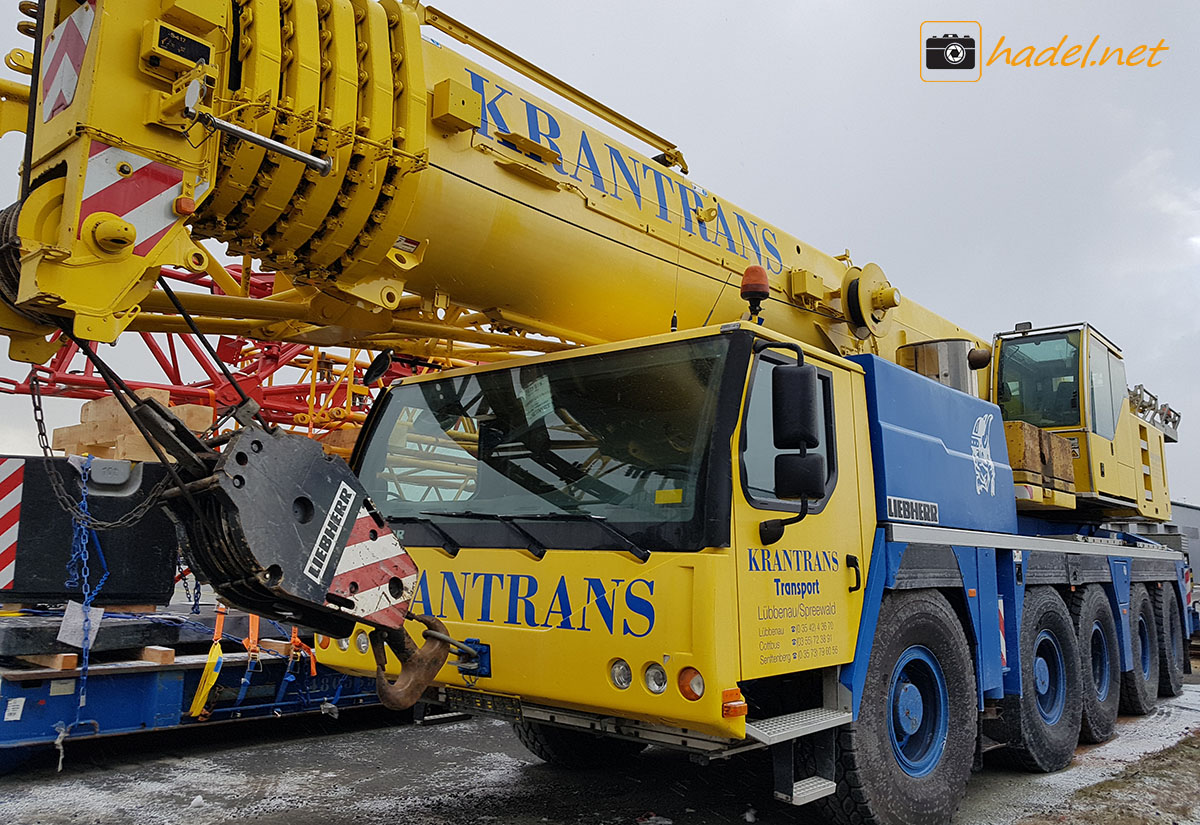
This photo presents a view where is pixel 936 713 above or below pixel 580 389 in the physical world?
below

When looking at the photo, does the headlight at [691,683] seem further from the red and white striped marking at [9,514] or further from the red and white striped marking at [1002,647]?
the red and white striped marking at [9,514]

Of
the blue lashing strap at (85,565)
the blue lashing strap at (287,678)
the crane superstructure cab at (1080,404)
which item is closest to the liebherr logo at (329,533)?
the blue lashing strap at (85,565)

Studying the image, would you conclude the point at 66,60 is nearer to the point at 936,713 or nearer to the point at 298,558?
the point at 298,558

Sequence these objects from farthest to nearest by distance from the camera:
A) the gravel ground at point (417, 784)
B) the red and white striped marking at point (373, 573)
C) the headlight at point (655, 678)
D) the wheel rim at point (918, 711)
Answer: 1. the gravel ground at point (417, 784)
2. the wheel rim at point (918, 711)
3. the headlight at point (655, 678)
4. the red and white striped marking at point (373, 573)

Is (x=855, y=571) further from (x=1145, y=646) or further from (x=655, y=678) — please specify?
(x=1145, y=646)

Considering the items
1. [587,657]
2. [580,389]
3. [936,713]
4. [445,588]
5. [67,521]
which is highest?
[580,389]

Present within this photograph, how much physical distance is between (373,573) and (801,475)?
155cm

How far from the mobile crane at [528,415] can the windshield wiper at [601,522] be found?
0.01m

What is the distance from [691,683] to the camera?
3.18 meters

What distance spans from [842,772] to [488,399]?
2199mm

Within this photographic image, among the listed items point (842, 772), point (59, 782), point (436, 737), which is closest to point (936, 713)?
point (842, 772)

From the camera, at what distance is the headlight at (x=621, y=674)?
333cm

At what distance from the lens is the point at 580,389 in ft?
13.2

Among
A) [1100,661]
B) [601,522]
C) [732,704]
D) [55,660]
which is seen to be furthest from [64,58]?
[1100,661]
